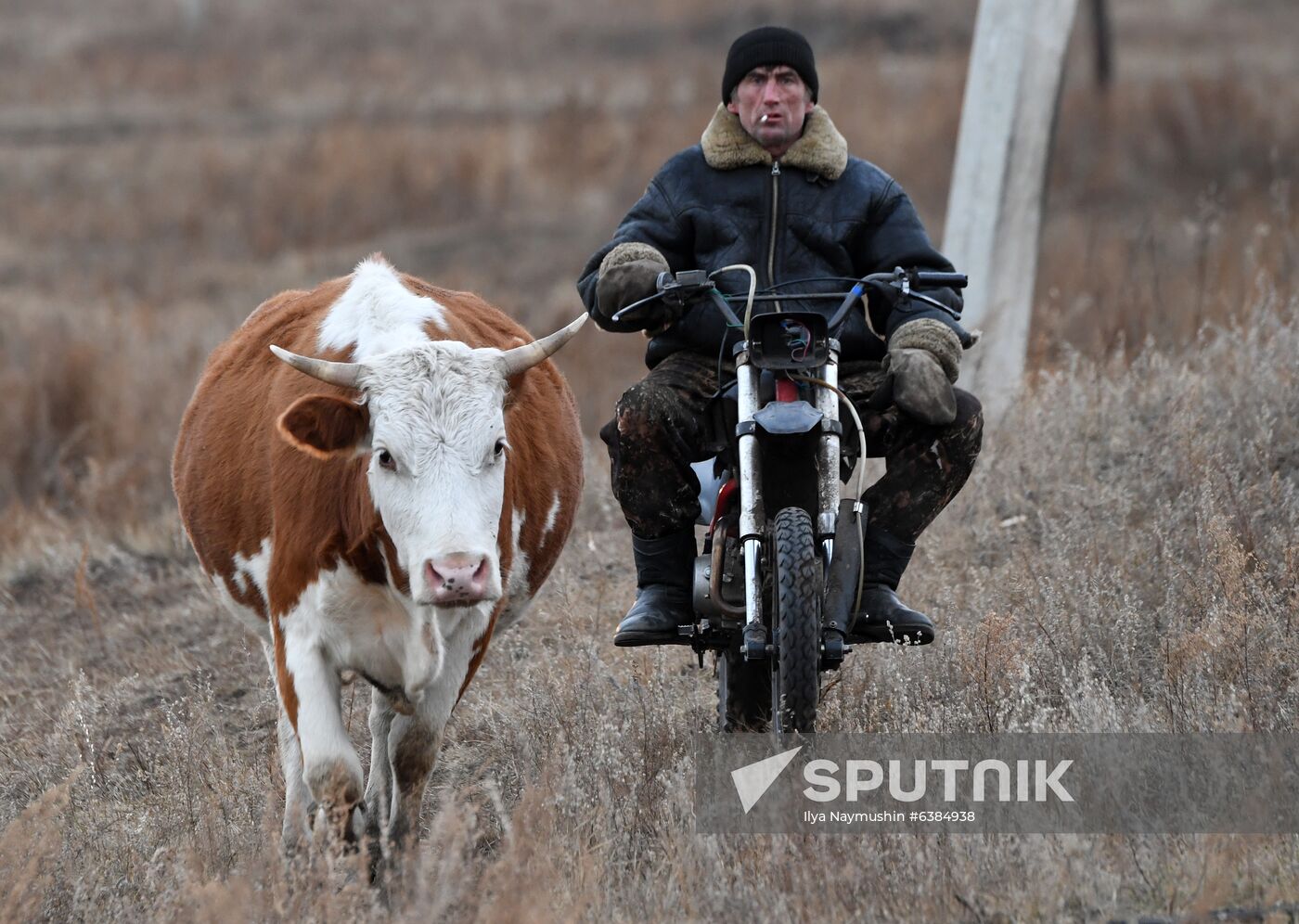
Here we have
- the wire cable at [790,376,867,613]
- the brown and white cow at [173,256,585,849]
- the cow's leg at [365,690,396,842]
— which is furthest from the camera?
the cow's leg at [365,690,396,842]

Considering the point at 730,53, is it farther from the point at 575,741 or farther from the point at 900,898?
the point at 900,898

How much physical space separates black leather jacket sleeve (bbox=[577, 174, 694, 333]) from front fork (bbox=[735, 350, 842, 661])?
2.36ft

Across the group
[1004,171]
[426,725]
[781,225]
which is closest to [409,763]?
[426,725]

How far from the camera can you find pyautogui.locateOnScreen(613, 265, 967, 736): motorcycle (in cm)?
496

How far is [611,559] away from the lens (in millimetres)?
8680

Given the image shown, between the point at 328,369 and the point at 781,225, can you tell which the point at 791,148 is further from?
the point at 328,369

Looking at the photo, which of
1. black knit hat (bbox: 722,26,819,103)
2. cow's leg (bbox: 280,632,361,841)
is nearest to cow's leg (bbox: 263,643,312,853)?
cow's leg (bbox: 280,632,361,841)

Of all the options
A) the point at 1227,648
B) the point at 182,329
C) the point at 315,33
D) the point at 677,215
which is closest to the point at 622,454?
the point at 677,215

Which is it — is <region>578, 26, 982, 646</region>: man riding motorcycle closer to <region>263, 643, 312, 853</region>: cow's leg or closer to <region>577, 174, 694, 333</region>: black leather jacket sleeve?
<region>577, 174, 694, 333</region>: black leather jacket sleeve

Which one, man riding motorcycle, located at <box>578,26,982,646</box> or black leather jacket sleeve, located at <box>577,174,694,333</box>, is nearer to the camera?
man riding motorcycle, located at <box>578,26,982,646</box>

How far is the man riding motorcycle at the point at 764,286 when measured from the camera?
5570mm

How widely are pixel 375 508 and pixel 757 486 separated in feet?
3.80

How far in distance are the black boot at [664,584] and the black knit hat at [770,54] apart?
1.59 metres

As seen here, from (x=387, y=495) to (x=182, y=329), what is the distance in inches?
476
